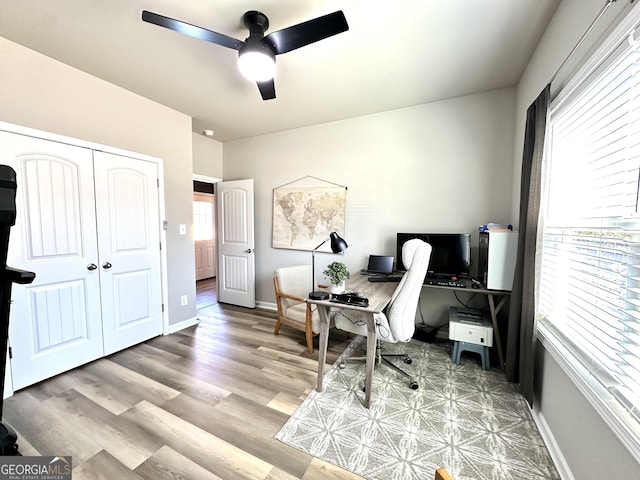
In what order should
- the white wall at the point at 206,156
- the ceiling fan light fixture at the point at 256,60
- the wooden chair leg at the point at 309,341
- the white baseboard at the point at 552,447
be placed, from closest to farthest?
the white baseboard at the point at 552,447
the ceiling fan light fixture at the point at 256,60
the wooden chair leg at the point at 309,341
the white wall at the point at 206,156

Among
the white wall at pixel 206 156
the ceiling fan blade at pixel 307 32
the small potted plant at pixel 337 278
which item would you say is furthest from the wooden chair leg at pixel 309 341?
the white wall at pixel 206 156

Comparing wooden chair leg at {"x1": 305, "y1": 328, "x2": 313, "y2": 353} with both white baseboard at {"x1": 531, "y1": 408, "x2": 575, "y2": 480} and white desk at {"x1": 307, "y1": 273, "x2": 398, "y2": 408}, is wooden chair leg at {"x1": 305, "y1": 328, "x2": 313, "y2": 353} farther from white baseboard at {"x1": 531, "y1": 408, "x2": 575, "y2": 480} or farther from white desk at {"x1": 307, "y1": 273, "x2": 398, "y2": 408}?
white baseboard at {"x1": 531, "y1": 408, "x2": 575, "y2": 480}

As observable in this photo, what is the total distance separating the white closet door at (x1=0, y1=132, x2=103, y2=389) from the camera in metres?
2.04

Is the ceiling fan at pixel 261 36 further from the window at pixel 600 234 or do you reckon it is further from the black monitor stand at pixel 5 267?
the window at pixel 600 234

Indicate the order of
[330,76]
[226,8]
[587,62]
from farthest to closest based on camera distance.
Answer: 1. [330,76]
2. [226,8]
3. [587,62]

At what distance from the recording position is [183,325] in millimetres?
Answer: 3320

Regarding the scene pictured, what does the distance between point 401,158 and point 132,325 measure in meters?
3.52

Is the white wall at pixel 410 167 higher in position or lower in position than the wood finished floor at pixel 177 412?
higher

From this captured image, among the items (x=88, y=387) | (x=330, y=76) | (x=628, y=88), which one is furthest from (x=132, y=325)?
(x=628, y=88)

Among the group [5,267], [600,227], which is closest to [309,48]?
[600,227]

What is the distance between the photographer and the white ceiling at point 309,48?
5.37ft

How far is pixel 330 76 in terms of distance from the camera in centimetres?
238

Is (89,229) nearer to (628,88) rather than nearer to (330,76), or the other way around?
(330,76)

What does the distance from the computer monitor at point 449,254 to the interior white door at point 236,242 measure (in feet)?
7.79
